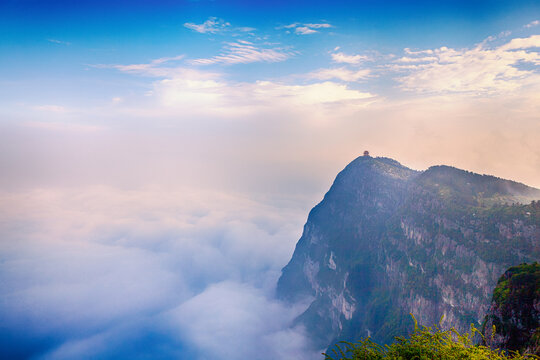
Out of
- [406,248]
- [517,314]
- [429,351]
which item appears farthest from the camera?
[406,248]

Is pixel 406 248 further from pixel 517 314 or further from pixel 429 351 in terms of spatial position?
pixel 429 351

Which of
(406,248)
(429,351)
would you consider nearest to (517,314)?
(429,351)

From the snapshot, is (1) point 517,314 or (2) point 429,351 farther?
(1) point 517,314

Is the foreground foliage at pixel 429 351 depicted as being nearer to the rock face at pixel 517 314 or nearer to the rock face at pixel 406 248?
the rock face at pixel 517 314

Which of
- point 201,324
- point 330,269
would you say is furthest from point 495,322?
point 201,324

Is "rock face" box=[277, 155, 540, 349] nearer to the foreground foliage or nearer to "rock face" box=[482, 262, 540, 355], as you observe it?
A: "rock face" box=[482, 262, 540, 355]

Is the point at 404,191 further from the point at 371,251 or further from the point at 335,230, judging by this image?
the point at 335,230
